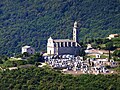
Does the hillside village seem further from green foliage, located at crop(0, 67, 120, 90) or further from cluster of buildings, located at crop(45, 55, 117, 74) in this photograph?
green foliage, located at crop(0, 67, 120, 90)

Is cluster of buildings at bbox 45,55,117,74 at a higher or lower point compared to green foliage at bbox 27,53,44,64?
lower

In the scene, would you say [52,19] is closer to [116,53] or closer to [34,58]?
[116,53]

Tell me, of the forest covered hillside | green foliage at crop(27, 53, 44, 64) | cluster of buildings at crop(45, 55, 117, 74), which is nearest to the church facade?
cluster of buildings at crop(45, 55, 117, 74)

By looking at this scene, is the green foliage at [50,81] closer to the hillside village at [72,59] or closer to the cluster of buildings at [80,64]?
the hillside village at [72,59]

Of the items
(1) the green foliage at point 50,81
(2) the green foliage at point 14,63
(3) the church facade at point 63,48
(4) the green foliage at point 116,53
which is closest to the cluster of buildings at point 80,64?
(4) the green foliage at point 116,53

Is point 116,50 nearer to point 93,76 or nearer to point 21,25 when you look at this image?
point 93,76

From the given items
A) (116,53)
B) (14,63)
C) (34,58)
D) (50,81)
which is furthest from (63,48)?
(50,81)

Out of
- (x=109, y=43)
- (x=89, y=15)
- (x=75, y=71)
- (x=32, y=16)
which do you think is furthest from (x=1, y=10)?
(x=75, y=71)
